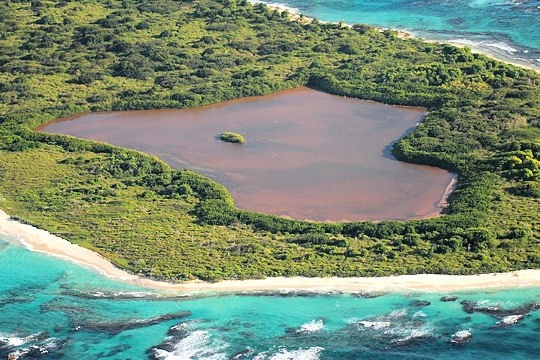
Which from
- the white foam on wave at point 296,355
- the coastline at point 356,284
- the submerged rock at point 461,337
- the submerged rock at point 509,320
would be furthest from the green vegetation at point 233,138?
the submerged rock at point 509,320

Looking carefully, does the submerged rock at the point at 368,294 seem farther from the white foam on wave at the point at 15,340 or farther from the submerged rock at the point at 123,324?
the white foam on wave at the point at 15,340

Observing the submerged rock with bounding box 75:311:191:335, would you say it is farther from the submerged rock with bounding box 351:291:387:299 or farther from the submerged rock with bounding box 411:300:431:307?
the submerged rock with bounding box 411:300:431:307

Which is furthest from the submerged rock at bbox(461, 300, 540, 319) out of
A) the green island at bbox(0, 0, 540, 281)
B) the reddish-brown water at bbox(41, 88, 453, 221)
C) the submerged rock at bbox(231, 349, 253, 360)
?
the submerged rock at bbox(231, 349, 253, 360)

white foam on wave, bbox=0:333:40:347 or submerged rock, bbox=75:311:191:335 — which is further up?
submerged rock, bbox=75:311:191:335

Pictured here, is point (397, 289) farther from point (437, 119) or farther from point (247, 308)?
point (437, 119)

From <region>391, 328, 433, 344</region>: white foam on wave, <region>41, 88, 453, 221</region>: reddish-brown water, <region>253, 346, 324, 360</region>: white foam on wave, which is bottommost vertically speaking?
<region>253, 346, 324, 360</region>: white foam on wave

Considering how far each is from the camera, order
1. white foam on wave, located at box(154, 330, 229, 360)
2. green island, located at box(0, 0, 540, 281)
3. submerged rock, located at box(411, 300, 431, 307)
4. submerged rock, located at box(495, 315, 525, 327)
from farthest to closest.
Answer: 1. green island, located at box(0, 0, 540, 281)
2. submerged rock, located at box(411, 300, 431, 307)
3. submerged rock, located at box(495, 315, 525, 327)
4. white foam on wave, located at box(154, 330, 229, 360)

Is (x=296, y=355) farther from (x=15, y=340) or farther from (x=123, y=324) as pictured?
(x=15, y=340)
